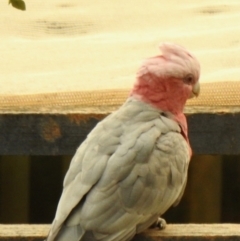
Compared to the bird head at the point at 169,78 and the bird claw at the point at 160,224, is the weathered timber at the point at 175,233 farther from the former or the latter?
the bird head at the point at 169,78

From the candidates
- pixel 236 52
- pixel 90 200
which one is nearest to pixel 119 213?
pixel 90 200

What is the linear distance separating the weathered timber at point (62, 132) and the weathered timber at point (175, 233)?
34 cm

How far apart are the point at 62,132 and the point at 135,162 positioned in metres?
0.33

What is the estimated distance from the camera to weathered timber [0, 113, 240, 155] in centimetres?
267

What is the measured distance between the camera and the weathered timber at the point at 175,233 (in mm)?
2303

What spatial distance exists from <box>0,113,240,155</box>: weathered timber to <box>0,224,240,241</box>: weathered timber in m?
0.34

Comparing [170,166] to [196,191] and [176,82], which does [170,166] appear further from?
[196,191]

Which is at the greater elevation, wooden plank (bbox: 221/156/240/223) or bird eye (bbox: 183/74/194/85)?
bird eye (bbox: 183/74/194/85)

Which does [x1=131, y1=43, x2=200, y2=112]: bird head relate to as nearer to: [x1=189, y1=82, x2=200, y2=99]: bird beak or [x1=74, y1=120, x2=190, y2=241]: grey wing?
[x1=189, y1=82, x2=200, y2=99]: bird beak

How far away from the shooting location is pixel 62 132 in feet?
8.79

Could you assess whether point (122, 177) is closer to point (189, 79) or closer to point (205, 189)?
point (189, 79)

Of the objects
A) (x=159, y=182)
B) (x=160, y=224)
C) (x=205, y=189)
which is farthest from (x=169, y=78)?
(x=205, y=189)

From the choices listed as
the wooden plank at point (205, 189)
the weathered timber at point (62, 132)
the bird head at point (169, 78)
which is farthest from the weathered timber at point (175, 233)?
the wooden plank at point (205, 189)

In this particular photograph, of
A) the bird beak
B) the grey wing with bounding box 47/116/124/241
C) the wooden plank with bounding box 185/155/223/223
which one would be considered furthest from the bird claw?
the wooden plank with bounding box 185/155/223/223
